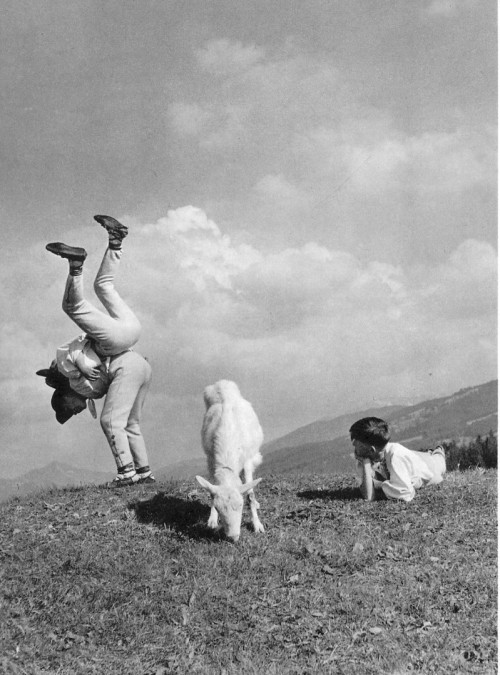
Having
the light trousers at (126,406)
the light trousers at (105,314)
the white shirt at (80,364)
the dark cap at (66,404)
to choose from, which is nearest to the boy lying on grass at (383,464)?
the light trousers at (126,406)

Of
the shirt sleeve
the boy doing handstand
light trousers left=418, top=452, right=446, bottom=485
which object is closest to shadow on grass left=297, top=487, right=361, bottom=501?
the shirt sleeve

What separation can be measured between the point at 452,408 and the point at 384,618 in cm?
16718

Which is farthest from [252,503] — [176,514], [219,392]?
[219,392]

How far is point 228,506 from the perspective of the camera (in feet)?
32.4

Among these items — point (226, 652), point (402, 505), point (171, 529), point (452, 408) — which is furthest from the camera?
point (452, 408)

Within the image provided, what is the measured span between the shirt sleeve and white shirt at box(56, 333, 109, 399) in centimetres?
649

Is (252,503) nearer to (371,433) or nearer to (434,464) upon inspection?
(371,433)

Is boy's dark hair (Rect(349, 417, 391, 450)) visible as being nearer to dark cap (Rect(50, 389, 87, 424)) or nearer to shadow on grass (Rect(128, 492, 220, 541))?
shadow on grass (Rect(128, 492, 220, 541))

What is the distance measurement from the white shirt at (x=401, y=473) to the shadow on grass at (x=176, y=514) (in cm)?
363

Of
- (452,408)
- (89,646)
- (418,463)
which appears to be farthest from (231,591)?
(452,408)

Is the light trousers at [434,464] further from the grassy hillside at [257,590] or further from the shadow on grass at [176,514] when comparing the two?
the shadow on grass at [176,514]

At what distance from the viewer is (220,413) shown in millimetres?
11461

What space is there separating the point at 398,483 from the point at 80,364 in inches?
285

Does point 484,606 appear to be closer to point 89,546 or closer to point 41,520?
point 89,546
